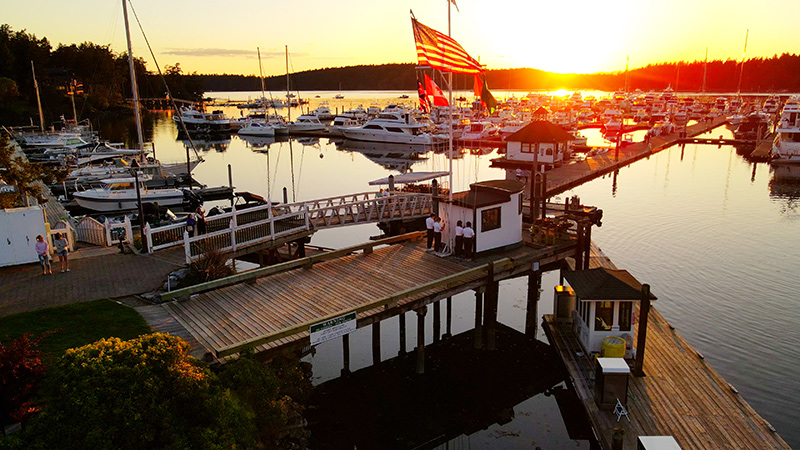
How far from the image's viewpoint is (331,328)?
566 inches

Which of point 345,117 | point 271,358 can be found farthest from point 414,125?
point 271,358

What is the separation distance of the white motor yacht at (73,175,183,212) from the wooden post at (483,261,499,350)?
31.1 metres

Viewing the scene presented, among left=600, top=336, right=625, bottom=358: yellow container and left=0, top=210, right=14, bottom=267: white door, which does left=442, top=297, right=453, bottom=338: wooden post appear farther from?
left=0, top=210, right=14, bottom=267: white door

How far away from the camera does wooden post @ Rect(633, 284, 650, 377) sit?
1484 cm

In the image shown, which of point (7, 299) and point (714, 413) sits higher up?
point (7, 299)

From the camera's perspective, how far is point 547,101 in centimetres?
14688

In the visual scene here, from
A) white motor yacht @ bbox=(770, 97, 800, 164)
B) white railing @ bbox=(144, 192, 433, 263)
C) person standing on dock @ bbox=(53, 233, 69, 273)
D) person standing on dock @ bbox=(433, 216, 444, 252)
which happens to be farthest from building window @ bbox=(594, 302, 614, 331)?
white motor yacht @ bbox=(770, 97, 800, 164)

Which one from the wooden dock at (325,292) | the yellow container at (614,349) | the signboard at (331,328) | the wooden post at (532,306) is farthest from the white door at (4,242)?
the yellow container at (614,349)

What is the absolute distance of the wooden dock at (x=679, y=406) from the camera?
12.5 metres

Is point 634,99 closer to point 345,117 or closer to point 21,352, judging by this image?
point 345,117

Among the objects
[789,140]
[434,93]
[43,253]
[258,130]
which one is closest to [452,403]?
[434,93]

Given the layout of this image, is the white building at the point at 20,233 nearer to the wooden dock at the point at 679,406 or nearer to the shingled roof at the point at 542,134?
the wooden dock at the point at 679,406

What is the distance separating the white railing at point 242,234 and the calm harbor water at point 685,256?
17.8 ft

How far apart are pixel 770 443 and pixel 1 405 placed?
1672 cm
